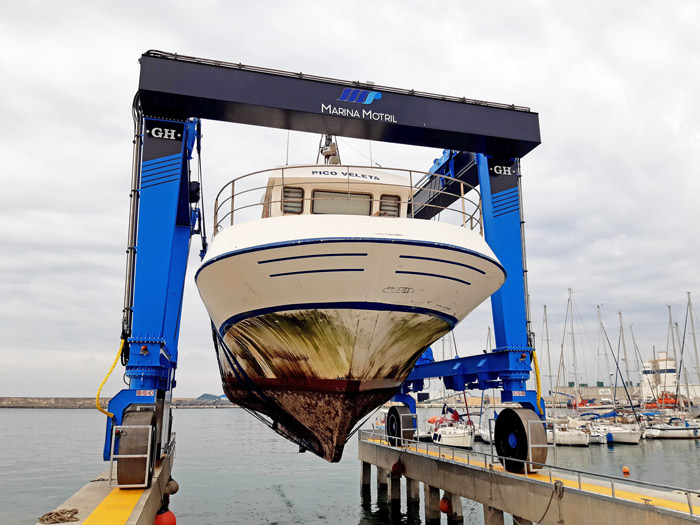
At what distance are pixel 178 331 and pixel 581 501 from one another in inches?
414

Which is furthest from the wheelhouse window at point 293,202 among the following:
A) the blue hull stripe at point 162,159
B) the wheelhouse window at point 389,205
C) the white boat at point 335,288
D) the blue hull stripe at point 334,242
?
the blue hull stripe at point 162,159

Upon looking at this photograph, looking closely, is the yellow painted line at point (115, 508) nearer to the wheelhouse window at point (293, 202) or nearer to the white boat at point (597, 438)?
the wheelhouse window at point (293, 202)

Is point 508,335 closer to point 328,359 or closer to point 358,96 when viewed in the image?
point 328,359

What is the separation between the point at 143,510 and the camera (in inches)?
294

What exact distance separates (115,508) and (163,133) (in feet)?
23.3

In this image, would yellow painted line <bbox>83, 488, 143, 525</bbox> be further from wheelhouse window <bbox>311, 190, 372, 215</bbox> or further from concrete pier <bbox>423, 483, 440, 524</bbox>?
concrete pier <bbox>423, 483, 440, 524</bbox>

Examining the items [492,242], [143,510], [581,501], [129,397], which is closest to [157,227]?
[129,397]

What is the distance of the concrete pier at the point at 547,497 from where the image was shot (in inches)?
320

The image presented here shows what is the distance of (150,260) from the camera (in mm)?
10281

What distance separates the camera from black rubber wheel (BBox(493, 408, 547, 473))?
35.3ft

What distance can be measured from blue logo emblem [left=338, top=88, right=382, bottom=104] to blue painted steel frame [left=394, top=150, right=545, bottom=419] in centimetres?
327

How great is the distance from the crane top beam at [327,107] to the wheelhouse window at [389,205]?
8.67 feet

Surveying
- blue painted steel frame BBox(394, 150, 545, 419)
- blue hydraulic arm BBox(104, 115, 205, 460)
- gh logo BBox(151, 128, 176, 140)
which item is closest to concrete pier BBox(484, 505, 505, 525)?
blue painted steel frame BBox(394, 150, 545, 419)

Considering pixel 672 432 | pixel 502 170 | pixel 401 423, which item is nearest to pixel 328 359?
pixel 502 170
